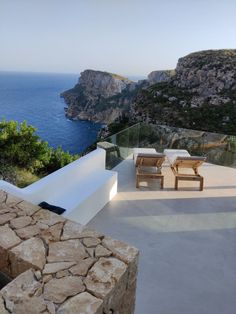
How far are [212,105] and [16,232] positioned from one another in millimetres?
22641

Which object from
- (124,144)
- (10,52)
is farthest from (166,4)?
(10,52)

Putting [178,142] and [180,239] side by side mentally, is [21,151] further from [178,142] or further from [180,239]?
[180,239]

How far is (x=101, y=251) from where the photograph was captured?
A: 232 cm

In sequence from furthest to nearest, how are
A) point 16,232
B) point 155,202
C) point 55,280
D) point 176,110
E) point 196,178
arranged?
point 176,110
point 196,178
point 155,202
point 16,232
point 55,280

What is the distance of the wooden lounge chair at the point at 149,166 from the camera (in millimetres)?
5493

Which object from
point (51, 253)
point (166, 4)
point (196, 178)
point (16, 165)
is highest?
point (166, 4)

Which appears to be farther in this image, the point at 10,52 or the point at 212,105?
the point at 10,52

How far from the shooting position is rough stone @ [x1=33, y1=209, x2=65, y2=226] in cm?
270

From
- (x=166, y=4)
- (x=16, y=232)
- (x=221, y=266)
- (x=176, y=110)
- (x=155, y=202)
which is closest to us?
(x=16, y=232)

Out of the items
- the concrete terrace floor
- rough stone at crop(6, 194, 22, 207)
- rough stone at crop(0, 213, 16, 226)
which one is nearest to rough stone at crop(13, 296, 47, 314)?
rough stone at crop(0, 213, 16, 226)

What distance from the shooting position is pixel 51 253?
2271mm

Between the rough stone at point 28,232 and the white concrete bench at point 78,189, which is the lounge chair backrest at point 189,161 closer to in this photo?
the white concrete bench at point 78,189

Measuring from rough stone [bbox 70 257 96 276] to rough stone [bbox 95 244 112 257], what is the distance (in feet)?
0.25

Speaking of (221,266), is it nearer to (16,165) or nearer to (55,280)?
(55,280)
